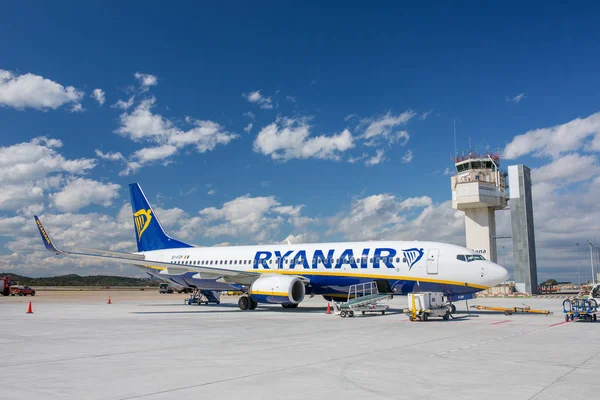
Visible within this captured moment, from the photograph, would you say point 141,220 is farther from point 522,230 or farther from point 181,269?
point 522,230

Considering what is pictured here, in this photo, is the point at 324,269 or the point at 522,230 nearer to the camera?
the point at 324,269

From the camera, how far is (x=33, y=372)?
10492 millimetres

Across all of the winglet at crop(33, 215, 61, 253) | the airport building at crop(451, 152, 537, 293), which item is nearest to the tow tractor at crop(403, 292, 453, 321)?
the winglet at crop(33, 215, 61, 253)

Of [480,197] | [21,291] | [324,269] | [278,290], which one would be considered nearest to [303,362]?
[278,290]

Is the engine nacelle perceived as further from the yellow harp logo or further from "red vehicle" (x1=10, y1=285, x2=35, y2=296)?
"red vehicle" (x1=10, y1=285, x2=35, y2=296)

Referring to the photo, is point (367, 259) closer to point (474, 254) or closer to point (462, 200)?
point (474, 254)

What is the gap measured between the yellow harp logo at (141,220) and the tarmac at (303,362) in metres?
21.1

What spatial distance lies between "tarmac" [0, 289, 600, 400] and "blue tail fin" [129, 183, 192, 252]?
20838 mm

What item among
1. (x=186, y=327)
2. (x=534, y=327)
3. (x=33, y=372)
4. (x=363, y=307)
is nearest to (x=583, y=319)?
(x=534, y=327)

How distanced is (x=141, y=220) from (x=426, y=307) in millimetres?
25941

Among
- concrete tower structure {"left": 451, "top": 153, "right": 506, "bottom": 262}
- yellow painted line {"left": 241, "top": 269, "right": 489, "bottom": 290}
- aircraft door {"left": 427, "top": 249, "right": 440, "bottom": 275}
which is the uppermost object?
concrete tower structure {"left": 451, "top": 153, "right": 506, "bottom": 262}

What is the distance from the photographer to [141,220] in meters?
41.2

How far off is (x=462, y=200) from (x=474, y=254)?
1688 inches

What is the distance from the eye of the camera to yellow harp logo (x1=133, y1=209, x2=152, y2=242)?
41.0 m
